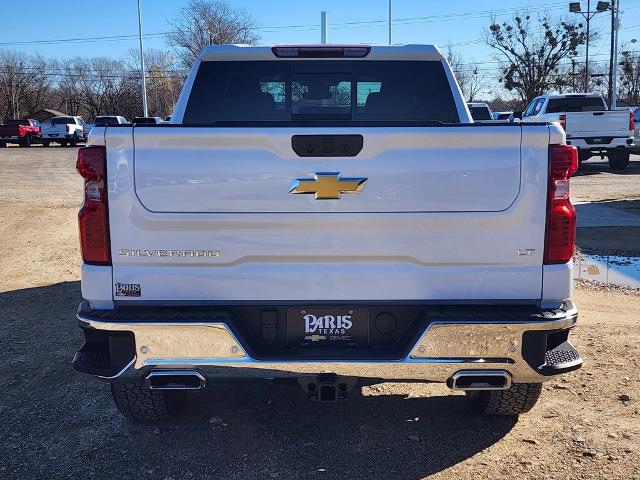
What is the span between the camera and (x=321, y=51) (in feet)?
14.0

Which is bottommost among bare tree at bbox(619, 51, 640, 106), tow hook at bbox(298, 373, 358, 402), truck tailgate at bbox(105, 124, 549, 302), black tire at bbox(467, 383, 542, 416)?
black tire at bbox(467, 383, 542, 416)

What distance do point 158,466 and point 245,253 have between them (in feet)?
4.11

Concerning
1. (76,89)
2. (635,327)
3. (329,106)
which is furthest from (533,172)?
(76,89)

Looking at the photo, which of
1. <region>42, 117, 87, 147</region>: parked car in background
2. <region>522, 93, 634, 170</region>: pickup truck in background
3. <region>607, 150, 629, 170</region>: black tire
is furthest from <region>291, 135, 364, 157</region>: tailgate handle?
<region>42, 117, 87, 147</region>: parked car in background

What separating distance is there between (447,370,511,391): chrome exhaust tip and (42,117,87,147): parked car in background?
4435 cm

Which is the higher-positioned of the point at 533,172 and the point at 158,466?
the point at 533,172

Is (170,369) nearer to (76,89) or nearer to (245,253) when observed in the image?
(245,253)

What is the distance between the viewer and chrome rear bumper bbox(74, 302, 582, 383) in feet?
9.64

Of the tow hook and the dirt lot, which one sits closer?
the tow hook

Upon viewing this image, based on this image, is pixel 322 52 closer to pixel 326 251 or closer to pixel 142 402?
pixel 326 251

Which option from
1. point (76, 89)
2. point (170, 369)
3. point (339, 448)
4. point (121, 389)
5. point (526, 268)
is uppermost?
point (76, 89)

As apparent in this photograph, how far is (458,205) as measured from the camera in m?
2.95

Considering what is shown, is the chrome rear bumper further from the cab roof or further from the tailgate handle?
the cab roof

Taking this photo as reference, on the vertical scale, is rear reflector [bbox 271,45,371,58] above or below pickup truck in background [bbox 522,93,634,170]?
above
